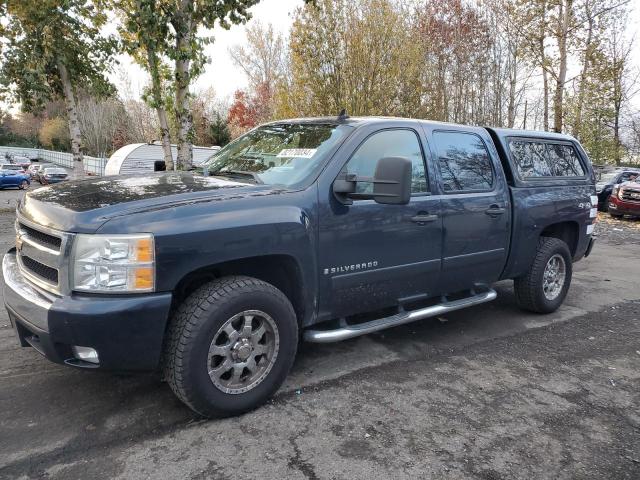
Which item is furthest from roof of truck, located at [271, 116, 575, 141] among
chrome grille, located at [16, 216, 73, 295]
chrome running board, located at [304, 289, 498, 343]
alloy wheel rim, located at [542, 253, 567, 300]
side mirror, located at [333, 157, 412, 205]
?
chrome grille, located at [16, 216, 73, 295]

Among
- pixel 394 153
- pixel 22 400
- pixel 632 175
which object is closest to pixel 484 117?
pixel 632 175

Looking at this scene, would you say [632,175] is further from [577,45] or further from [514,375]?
[514,375]

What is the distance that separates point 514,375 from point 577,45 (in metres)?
21.5

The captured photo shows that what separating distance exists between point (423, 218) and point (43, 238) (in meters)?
2.60

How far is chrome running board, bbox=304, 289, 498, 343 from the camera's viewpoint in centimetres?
341

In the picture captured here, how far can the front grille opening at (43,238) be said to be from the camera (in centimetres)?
275

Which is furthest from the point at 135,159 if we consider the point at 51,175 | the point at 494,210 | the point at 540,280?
the point at 494,210

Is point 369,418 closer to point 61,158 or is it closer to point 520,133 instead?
Answer: point 520,133

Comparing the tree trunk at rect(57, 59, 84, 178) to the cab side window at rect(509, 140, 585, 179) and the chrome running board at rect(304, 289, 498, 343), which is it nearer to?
the cab side window at rect(509, 140, 585, 179)

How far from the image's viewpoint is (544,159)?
528cm

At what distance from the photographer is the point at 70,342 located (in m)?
2.61

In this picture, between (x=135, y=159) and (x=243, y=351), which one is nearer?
(x=243, y=351)

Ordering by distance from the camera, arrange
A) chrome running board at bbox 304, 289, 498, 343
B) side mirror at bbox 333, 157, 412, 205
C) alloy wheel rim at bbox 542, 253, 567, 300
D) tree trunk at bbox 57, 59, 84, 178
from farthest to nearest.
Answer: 1. tree trunk at bbox 57, 59, 84, 178
2. alloy wheel rim at bbox 542, 253, 567, 300
3. chrome running board at bbox 304, 289, 498, 343
4. side mirror at bbox 333, 157, 412, 205

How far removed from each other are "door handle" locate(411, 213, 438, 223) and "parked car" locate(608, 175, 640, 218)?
553 inches
